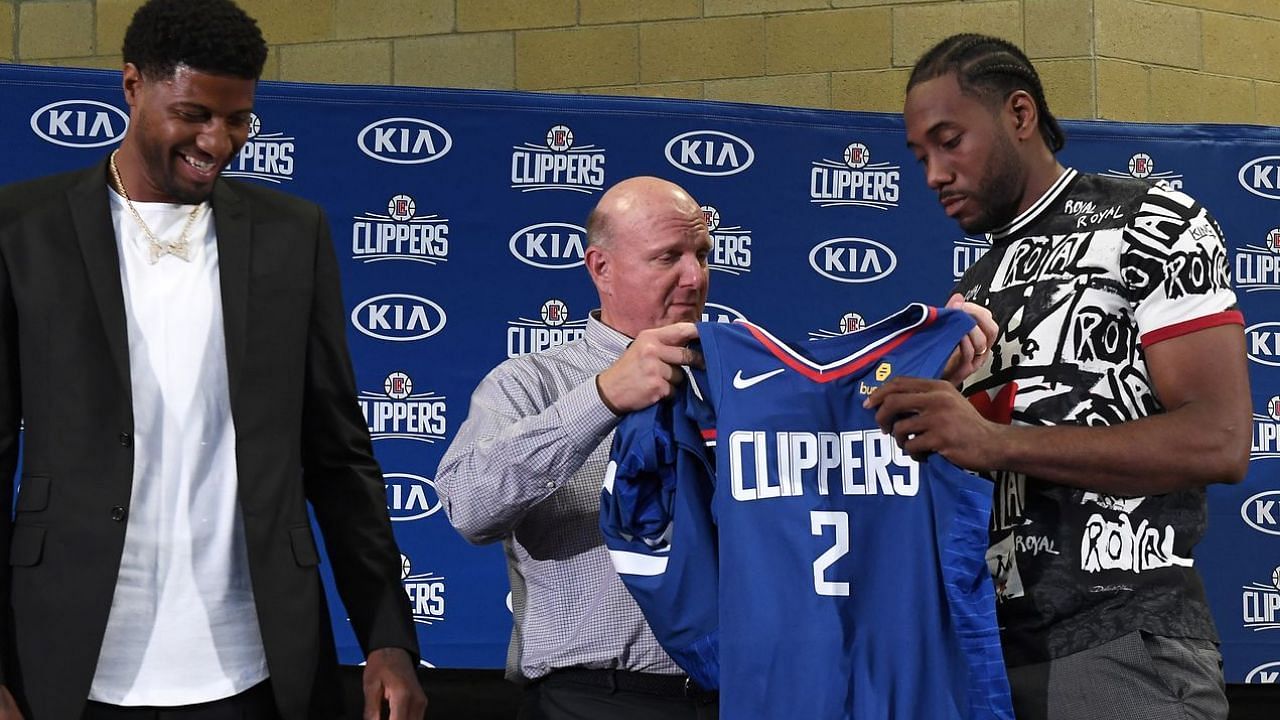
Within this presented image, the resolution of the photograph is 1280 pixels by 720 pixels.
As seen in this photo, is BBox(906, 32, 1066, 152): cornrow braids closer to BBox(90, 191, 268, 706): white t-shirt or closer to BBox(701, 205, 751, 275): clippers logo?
BBox(90, 191, 268, 706): white t-shirt

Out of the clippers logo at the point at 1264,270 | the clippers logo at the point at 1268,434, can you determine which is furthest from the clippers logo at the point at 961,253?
the clippers logo at the point at 1268,434

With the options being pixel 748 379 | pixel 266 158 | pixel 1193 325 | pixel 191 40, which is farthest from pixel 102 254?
pixel 266 158

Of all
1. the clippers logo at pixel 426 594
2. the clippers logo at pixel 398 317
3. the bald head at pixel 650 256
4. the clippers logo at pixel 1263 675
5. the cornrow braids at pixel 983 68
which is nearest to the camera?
the cornrow braids at pixel 983 68

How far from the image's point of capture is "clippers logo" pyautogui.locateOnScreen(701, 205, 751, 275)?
405 centimetres

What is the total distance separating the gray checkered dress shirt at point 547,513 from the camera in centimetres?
198

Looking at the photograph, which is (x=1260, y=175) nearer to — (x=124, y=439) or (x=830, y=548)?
(x=830, y=548)

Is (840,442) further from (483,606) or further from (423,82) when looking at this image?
(423,82)

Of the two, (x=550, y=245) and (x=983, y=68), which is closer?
(x=983, y=68)

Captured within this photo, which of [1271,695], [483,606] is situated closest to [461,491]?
[483,606]

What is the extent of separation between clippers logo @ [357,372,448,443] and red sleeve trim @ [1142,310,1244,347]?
2.45 meters

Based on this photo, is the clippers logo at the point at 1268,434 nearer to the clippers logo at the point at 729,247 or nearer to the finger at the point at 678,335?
the clippers logo at the point at 729,247

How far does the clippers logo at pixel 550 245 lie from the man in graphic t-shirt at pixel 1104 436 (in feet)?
7.03

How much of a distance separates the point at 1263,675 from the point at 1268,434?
2.38 ft

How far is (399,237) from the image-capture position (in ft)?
12.9
